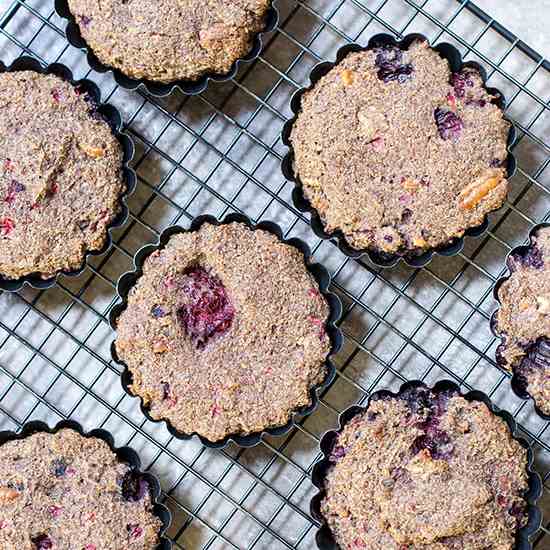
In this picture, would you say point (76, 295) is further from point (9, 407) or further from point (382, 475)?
point (382, 475)

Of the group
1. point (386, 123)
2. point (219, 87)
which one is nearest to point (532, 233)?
point (386, 123)

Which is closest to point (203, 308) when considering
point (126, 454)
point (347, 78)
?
point (126, 454)

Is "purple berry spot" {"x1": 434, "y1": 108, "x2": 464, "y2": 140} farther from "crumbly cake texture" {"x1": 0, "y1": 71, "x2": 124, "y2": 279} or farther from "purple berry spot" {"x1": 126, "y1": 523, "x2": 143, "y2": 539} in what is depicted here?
"purple berry spot" {"x1": 126, "y1": 523, "x2": 143, "y2": 539}

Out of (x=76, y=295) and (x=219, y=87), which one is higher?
(x=219, y=87)

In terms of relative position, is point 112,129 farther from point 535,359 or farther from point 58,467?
point 535,359

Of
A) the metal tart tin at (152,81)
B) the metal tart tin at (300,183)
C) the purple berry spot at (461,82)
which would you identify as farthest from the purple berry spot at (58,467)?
the purple berry spot at (461,82)

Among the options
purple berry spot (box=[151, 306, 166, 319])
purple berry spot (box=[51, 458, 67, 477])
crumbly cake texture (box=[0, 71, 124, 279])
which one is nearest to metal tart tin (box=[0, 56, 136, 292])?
crumbly cake texture (box=[0, 71, 124, 279])

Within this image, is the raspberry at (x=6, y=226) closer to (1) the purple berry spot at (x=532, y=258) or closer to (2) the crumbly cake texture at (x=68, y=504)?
(2) the crumbly cake texture at (x=68, y=504)
